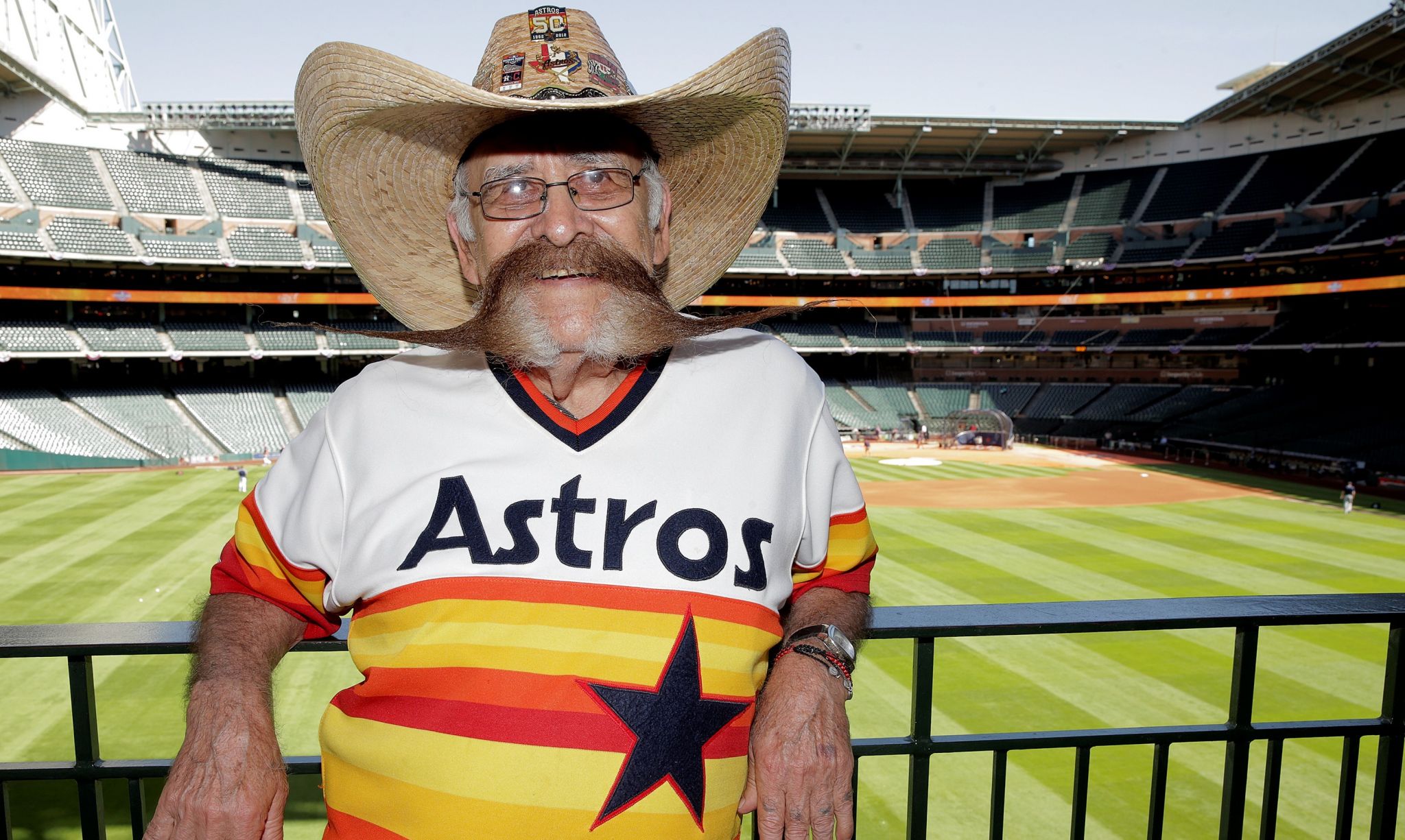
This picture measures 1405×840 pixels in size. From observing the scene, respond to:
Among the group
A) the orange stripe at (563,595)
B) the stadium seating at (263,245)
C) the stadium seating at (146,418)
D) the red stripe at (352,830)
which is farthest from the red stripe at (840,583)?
the stadium seating at (263,245)

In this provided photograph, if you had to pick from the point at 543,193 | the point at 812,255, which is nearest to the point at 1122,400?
the point at 812,255

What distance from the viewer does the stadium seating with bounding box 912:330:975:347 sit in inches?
1901

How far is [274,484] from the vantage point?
78.0 inches

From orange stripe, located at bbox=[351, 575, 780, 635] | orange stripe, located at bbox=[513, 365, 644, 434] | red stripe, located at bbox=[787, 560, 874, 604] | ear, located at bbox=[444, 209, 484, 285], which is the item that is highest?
ear, located at bbox=[444, 209, 484, 285]

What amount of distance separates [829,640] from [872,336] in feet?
157

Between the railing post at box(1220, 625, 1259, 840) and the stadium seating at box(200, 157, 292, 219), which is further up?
the stadium seating at box(200, 157, 292, 219)

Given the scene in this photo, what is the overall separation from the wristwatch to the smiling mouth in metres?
1.02

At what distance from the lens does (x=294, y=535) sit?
6.34ft

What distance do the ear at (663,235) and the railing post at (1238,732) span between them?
6.36 ft

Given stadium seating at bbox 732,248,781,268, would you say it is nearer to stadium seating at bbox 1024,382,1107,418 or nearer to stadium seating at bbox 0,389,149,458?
stadium seating at bbox 1024,382,1107,418

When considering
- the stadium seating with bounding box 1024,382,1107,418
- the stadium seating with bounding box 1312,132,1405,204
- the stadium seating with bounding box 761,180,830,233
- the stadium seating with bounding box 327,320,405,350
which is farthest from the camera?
the stadium seating with bounding box 761,180,830,233

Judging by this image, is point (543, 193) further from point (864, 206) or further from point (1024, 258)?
point (864, 206)

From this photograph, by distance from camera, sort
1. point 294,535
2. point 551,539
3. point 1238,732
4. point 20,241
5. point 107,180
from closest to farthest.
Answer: point 551,539 < point 294,535 < point 1238,732 < point 20,241 < point 107,180

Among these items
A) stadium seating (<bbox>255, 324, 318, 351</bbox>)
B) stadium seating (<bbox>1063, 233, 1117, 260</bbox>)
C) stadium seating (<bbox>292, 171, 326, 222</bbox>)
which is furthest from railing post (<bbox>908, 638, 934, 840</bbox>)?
stadium seating (<bbox>1063, 233, 1117, 260</bbox>)
